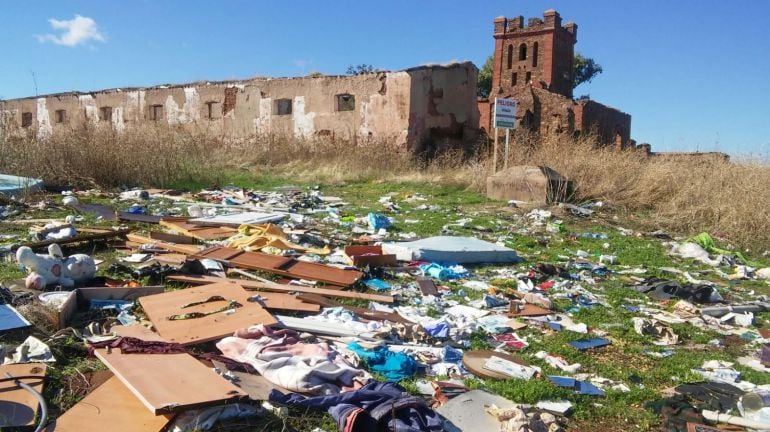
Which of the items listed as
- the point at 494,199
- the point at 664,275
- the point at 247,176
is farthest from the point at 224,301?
the point at 247,176

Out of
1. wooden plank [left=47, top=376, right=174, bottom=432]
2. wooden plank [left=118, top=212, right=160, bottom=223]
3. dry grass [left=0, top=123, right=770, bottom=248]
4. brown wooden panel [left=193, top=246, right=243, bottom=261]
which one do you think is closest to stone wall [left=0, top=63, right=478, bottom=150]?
dry grass [left=0, top=123, right=770, bottom=248]

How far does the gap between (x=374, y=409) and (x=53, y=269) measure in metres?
3.02

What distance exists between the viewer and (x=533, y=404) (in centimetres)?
283

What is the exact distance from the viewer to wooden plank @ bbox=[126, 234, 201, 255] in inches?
218

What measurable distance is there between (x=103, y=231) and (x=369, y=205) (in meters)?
4.70

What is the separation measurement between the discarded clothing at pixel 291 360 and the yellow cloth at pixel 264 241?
2.59 m

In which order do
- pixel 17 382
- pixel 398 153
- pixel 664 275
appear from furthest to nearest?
pixel 398 153 < pixel 664 275 < pixel 17 382

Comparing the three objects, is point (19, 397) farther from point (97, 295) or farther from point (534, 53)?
point (534, 53)

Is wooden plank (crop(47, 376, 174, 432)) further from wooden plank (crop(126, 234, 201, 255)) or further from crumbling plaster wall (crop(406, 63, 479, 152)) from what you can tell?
crumbling plaster wall (crop(406, 63, 479, 152))

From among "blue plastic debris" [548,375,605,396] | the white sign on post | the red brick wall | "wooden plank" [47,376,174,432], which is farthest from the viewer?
the red brick wall

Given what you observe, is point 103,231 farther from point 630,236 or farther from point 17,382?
point 630,236

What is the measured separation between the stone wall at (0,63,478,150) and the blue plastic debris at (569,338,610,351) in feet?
41.4

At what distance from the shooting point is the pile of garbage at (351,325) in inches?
99.5

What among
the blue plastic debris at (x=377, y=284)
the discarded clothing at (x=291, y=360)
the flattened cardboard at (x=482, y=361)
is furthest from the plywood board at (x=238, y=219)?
the flattened cardboard at (x=482, y=361)
